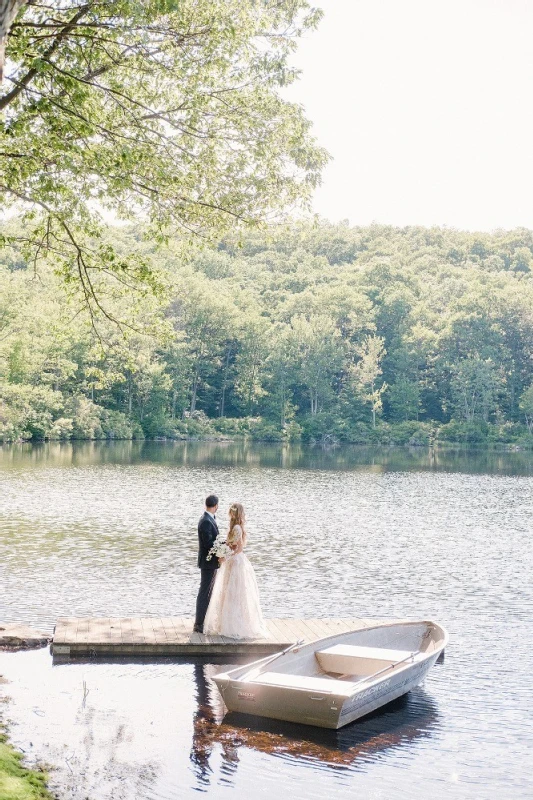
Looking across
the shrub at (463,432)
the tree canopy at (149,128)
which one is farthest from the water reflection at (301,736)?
the shrub at (463,432)

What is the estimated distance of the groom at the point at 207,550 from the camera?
12.9 meters

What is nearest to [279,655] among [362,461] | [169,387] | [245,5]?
[245,5]

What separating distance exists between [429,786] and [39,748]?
3.73m

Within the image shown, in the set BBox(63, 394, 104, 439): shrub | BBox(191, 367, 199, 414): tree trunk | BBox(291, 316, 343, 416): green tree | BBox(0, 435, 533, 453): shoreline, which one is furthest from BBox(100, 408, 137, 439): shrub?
BBox(291, 316, 343, 416): green tree

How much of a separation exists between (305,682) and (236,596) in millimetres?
2718

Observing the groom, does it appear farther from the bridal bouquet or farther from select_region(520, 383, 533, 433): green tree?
select_region(520, 383, 533, 433): green tree

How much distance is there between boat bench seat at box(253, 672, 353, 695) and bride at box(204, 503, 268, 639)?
→ 2.27 metres

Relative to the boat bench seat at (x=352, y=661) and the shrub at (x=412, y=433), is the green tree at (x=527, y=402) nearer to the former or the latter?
the shrub at (x=412, y=433)

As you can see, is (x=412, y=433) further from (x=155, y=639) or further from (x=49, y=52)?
(x=49, y=52)

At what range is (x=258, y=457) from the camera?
63906mm

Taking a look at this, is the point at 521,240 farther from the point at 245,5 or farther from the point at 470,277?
the point at 245,5

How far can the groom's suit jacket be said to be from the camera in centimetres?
1287

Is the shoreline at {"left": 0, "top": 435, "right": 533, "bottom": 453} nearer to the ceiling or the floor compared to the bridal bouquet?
nearer to the ceiling

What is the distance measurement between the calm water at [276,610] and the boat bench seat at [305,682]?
0.45 metres
